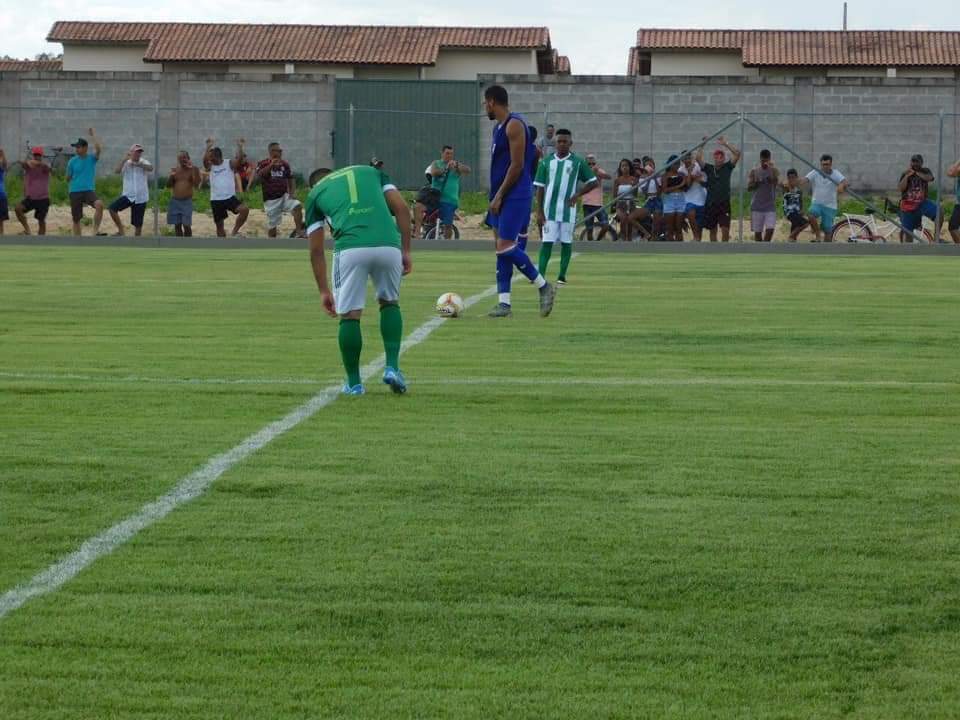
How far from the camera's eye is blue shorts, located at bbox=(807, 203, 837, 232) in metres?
32.0

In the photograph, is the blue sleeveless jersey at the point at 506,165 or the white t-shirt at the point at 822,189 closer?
the blue sleeveless jersey at the point at 506,165

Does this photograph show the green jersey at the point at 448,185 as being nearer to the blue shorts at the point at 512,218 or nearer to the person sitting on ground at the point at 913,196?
the person sitting on ground at the point at 913,196

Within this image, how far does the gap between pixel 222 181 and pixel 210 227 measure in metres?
5.58

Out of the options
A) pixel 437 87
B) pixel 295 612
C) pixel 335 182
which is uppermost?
pixel 437 87

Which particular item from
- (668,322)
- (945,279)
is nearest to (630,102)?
(945,279)

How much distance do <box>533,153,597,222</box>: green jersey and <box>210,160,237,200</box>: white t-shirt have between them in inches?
545

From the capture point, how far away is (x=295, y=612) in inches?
206

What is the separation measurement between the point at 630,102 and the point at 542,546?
37.1 m

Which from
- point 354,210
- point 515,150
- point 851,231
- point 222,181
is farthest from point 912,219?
point 354,210

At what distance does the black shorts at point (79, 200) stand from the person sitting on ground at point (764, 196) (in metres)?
11.5

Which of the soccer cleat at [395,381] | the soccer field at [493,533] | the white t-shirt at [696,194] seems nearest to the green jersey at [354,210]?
the soccer cleat at [395,381]

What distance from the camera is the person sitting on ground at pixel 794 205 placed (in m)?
32.0

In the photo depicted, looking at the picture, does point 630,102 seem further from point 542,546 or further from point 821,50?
point 542,546

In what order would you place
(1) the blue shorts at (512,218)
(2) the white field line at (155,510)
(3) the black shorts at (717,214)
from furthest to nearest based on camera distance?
(3) the black shorts at (717,214) → (1) the blue shorts at (512,218) → (2) the white field line at (155,510)
